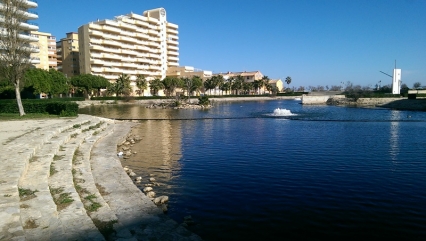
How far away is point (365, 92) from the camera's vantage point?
85.1 metres

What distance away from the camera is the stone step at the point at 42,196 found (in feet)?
19.6

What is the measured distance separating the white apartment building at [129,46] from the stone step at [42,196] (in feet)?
310

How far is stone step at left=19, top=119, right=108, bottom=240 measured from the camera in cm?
599

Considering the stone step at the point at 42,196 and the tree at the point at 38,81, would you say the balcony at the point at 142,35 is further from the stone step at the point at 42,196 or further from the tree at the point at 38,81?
the stone step at the point at 42,196

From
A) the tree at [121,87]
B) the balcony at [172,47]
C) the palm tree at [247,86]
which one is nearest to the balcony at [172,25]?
the balcony at [172,47]

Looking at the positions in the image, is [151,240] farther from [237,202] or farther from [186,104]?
[186,104]

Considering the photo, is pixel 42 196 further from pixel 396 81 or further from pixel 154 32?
pixel 154 32

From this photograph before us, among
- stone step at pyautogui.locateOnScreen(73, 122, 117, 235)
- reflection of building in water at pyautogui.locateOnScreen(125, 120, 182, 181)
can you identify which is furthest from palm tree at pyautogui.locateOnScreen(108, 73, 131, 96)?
stone step at pyautogui.locateOnScreen(73, 122, 117, 235)

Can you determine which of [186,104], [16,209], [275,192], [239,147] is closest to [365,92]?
[186,104]

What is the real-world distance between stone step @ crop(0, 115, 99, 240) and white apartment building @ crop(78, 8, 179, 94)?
93.5m

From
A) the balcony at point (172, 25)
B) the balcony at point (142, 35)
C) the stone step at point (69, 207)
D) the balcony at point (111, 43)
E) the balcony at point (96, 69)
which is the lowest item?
the stone step at point (69, 207)

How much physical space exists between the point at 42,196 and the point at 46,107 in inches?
1142

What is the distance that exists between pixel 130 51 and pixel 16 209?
112387 millimetres

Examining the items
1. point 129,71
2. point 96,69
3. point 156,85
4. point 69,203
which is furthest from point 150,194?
point 129,71
